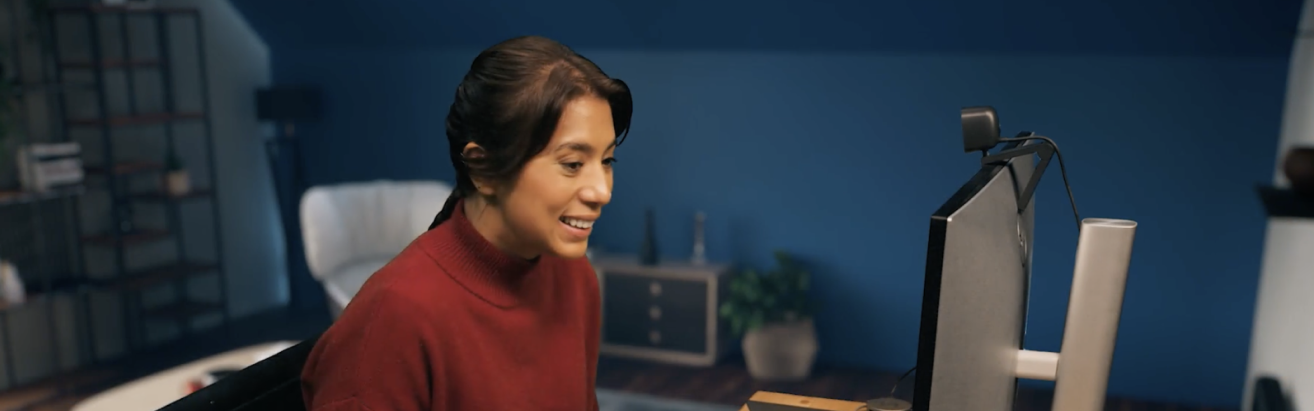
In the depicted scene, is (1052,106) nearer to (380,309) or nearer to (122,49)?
(380,309)

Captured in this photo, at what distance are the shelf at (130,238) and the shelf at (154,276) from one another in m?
0.16

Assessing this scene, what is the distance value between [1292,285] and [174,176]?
466 centimetres

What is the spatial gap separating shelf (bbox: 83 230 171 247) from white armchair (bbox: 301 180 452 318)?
0.96 metres

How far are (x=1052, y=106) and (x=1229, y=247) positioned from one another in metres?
0.90

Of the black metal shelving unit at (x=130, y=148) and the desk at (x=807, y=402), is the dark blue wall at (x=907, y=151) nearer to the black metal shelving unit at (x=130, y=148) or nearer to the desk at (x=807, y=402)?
the black metal shelving unit at (x=130, y=148)

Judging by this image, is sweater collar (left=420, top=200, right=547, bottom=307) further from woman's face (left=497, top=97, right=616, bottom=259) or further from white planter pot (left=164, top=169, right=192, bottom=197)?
white planter pot (left=164, top=169, right=192, bottom=197)

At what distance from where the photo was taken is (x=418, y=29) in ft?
17.6

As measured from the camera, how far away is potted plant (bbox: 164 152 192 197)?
16.8ft

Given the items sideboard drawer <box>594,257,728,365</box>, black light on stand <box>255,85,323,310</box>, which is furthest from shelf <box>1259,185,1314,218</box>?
black light on stand <box>255,85,323,310</box>

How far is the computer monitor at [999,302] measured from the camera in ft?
2.91

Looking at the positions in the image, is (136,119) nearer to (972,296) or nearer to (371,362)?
(371,362)

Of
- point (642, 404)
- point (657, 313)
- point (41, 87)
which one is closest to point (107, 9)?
point (41, 87)

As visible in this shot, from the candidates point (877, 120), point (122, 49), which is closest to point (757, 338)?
point (877, 120)

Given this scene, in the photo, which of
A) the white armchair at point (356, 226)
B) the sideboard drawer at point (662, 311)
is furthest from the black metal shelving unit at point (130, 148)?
the sideboard drawer at point (662, 311)
